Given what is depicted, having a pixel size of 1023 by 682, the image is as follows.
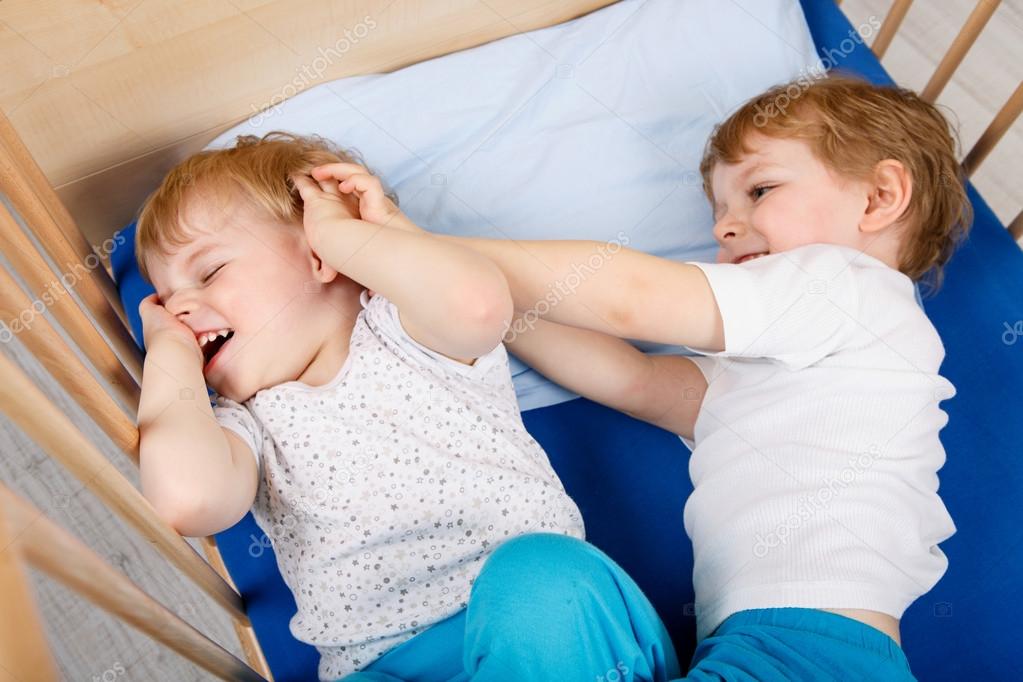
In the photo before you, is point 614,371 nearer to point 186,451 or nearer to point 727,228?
point 727,228

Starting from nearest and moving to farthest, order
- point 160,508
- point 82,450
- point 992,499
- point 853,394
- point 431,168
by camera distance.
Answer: point 82,450
point 160,508
point 853,394
point 992,499
point 431,168

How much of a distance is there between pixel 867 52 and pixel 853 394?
64cm

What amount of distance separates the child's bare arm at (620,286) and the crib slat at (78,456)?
0.35m

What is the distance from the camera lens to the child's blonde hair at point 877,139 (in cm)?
87

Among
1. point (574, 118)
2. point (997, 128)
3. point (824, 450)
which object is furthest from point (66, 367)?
point (997, 128)

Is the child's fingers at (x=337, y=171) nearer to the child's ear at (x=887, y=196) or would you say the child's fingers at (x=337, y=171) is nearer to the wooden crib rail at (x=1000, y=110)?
the child's ear at (x=887, y=196)

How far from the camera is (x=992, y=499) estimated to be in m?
0.93

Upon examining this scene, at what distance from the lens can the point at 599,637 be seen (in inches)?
25.9

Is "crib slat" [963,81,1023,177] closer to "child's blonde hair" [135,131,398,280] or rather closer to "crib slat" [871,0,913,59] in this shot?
"crib slat" [871,0,913,59]

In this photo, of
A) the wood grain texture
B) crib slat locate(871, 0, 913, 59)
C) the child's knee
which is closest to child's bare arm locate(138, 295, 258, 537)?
the child's knee

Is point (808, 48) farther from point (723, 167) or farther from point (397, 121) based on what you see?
point (397, 121)

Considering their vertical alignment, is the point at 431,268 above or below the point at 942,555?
above

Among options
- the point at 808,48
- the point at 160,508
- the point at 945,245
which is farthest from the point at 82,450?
the point at 808,48

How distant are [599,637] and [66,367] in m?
0.44
